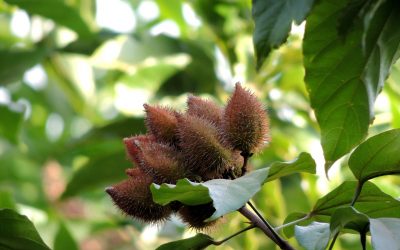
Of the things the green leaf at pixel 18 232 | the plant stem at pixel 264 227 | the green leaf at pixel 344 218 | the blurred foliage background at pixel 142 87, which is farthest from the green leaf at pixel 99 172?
the green leaf at pixel 344 218

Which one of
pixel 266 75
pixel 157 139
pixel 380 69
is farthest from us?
pixel 266 75

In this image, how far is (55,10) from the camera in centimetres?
247

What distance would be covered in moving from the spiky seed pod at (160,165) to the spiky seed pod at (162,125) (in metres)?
0.03

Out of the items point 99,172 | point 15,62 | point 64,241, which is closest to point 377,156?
point 64,241

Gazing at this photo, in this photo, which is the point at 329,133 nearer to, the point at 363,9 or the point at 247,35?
the point at 363,9

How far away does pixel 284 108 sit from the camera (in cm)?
267

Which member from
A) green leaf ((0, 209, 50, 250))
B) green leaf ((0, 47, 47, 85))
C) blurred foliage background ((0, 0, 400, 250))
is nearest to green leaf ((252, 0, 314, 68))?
green leaf ((0, 209, 50, 250))

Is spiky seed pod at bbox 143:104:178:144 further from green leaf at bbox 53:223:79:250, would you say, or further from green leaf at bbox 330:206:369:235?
green leaf at bbox 53:223:79:250

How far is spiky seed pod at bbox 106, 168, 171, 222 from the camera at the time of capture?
1173 millimetres

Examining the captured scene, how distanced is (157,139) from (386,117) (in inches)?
58.2

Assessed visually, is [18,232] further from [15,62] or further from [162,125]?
[15,62]

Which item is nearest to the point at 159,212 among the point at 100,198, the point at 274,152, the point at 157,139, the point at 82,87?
the point at 157,139

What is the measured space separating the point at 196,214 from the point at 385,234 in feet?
0.91

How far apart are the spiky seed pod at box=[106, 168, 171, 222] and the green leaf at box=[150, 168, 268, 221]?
0.10 m
